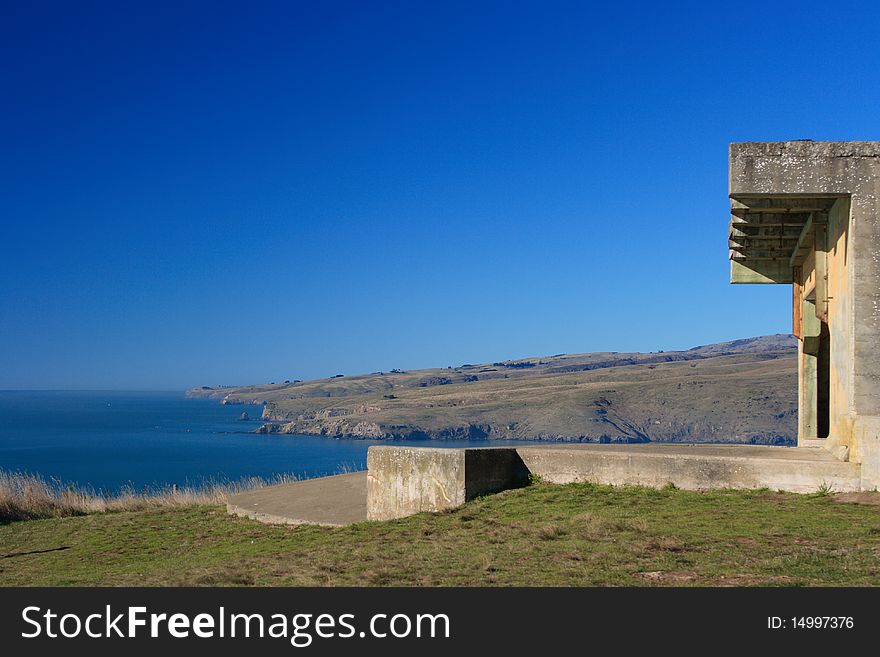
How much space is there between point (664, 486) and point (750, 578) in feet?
19.6

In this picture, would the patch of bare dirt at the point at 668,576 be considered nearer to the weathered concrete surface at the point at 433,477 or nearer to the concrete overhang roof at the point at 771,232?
the weathered concrete surface at the point at 433,477

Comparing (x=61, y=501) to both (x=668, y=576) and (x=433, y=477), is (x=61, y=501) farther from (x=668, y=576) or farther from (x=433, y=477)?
(x=668, y=576)

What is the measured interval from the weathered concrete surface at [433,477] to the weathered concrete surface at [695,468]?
62 centimetres

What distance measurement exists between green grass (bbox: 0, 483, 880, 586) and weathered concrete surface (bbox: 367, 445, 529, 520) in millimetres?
A: 433

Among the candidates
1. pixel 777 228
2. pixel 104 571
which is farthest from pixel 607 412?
pixel 104 571

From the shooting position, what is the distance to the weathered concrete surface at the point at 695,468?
12.2 metres

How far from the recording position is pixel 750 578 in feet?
24.0

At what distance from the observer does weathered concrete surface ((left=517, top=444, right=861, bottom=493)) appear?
1216cm

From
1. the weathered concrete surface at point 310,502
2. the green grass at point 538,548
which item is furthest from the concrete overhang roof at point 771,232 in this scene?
the weathered concrete surface at point 310,502

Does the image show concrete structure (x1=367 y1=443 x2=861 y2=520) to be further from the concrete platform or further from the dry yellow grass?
the dry yellow grass

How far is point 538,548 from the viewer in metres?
9.31

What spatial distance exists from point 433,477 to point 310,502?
4.14 meters
